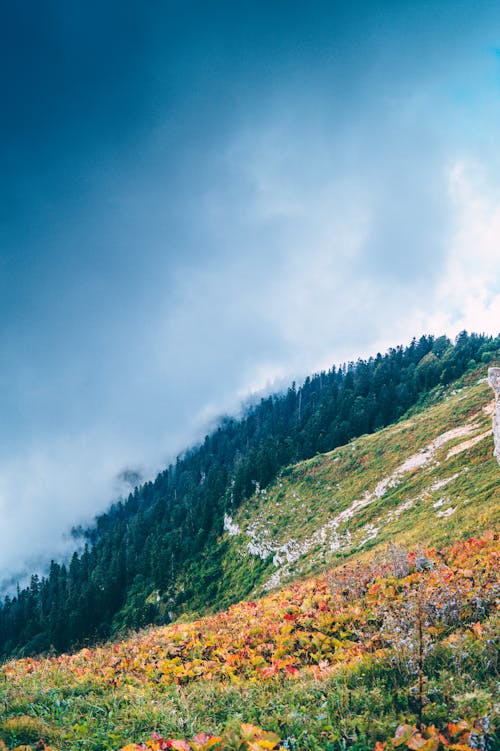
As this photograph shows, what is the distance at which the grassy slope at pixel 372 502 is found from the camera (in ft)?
78.2

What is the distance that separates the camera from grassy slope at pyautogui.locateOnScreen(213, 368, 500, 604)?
23.8m

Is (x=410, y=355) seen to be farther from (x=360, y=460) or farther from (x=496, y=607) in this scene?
(x=496, y=607)

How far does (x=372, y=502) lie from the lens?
125ft

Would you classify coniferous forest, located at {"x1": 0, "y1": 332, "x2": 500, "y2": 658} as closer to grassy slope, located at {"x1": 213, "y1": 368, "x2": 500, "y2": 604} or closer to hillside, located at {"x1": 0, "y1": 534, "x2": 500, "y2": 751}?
grassy slope, located at {"x1": 213, "y1": 368, "x2": 500, "y2": 604}

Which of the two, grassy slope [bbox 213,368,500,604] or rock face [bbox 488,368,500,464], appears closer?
rock face [bbox 488,368,500,464]

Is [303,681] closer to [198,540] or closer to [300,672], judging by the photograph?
[300,672]

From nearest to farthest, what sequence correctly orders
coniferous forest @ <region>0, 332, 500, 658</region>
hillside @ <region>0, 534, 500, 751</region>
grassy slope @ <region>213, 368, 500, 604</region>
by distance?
1. hillside @ <region>0, 534, 500, 751</region>
2. grassy slope @ <region>213, 368, 500, 604</region>
3. coniferous forest @ <region>0, 332, 500, 658</region>

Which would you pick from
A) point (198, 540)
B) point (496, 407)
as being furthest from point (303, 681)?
point (198, 540)

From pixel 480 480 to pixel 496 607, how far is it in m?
20.1

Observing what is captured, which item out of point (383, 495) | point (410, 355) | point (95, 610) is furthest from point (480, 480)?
point (410, 355)

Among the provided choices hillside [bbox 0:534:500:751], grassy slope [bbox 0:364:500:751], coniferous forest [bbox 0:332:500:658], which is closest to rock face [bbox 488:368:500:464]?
grassy slope [bbox 0:364:500:751]

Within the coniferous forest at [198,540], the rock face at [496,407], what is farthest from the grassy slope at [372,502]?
the coniferous forest at [198,540]

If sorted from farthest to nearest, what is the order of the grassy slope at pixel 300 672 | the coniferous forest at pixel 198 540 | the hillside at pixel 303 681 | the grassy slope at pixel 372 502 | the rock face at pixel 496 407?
1. the coniferous forest at pixel 198 540
2. the grassy slope at pixel 372 502
3. the rock face at pixel 496 407
4. the grassy slope at pixel 300 672
5. the hillside at pixel 303 681

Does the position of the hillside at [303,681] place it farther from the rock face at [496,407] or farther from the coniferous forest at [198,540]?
the coniferous forest at [198,540]
